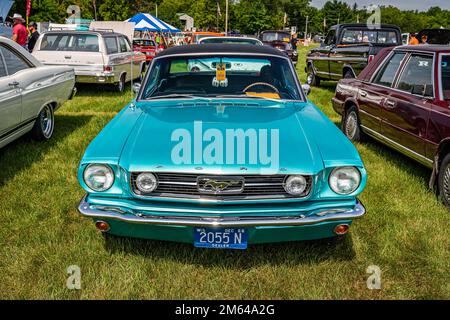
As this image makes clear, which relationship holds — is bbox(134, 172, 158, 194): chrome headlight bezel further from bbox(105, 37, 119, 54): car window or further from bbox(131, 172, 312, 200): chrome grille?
bbox(105, 37, 119, 54): car window

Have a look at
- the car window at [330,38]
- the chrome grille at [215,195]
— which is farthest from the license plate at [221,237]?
the car window at [330,38]

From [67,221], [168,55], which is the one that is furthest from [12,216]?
[168,55]

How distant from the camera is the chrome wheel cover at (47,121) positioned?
6.43 metres

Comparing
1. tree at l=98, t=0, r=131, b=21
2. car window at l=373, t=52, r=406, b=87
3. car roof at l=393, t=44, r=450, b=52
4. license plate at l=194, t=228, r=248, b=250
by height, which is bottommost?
license plate at l=194, t=228, r=248, b=250

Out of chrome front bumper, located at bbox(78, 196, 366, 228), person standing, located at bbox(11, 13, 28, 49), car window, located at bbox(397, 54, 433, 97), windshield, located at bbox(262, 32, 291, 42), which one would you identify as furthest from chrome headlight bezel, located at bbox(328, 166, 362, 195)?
windshield, located at bbox(262, 32, 291, 42)

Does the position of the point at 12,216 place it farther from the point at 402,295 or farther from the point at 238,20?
the point at 238,20

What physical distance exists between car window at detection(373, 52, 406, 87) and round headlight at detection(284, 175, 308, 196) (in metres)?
3.40

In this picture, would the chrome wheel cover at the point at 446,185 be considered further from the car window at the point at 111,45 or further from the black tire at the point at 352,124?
the car window at the point at 111,45

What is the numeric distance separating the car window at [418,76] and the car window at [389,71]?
0.22 m

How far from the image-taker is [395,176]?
5.26 m

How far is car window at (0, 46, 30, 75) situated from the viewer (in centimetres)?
552

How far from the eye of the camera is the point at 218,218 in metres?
2.84

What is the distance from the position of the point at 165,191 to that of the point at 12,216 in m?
1.86

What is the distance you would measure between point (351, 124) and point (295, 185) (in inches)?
170
